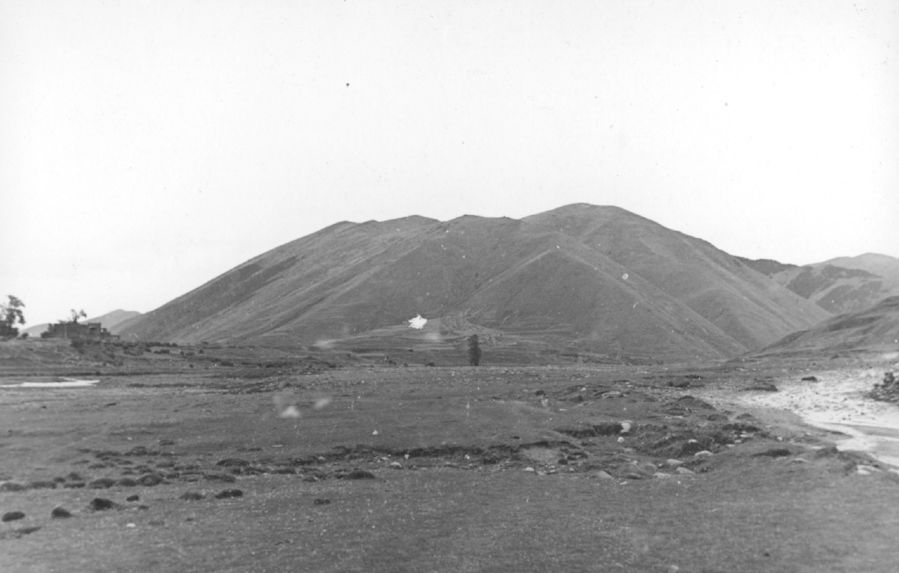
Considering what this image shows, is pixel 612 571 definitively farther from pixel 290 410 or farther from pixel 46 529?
pixel 290 410

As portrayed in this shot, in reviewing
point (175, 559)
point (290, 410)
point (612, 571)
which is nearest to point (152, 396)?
point (290, 410)

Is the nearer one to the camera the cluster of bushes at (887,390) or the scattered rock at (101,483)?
the scattered rock at (101,483)

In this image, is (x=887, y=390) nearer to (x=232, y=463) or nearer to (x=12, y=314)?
(x=232, y=463)

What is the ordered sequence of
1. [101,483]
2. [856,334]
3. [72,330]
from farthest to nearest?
[72,330]
[856,334]
[101,483]

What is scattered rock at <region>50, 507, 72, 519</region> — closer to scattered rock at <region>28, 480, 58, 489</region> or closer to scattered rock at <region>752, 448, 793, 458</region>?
scattered rock at <region>28, 480, 58, 489</region>

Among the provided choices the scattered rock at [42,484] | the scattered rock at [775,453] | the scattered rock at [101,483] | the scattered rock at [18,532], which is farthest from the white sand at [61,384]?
the scattered rock at [775,453]

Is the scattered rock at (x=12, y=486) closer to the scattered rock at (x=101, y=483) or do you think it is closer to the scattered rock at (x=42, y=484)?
the scattered rock at (x=42, y=484)

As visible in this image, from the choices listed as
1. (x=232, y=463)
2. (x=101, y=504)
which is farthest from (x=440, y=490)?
(x=232, y=463)
